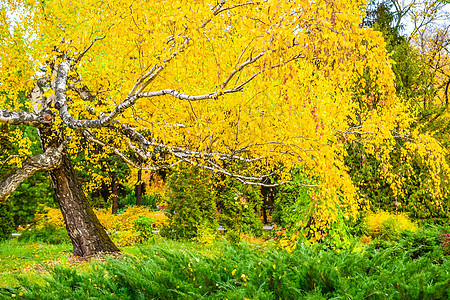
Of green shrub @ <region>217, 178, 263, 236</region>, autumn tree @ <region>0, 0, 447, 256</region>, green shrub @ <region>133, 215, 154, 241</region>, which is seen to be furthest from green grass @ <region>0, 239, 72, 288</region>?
green shrub @ <region>217, 178, 263, 236</region>

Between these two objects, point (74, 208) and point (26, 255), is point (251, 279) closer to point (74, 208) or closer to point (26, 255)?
point (74, 208)

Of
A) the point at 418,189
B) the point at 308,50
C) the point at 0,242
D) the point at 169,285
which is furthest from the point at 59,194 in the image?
the point at 418,189

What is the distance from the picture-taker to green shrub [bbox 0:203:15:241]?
9.70 m

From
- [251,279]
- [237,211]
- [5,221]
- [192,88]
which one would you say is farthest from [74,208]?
[251,279]

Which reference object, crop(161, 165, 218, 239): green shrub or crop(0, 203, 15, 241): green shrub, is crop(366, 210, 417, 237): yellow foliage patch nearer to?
crop(161, 165, 218, 239): green shrub

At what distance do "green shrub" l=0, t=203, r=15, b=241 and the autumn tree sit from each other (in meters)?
3.89

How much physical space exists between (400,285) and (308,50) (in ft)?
7.05

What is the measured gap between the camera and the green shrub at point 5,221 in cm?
970

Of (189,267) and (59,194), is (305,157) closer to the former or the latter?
(189,267)

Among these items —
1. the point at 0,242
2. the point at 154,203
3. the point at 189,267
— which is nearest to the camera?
the point at 189,267

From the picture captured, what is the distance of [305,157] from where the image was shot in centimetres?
458

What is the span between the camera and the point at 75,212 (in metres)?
6.77

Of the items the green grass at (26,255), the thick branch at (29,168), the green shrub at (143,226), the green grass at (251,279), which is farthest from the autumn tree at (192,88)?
the green shrub at (143,226)

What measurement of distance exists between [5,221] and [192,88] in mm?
7018
